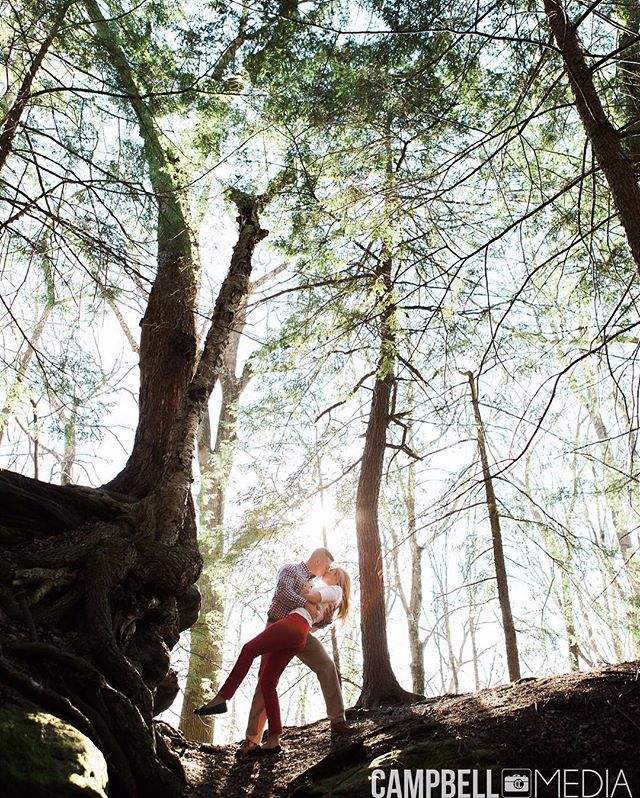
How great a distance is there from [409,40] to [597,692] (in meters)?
4.62

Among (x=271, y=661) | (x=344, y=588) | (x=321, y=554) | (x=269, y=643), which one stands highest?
(x=321, y=554)

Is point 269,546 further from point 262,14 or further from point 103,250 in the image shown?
point 262,14

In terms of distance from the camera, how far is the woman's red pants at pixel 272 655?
4.04m

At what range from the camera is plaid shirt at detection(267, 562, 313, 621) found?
13.9 ft

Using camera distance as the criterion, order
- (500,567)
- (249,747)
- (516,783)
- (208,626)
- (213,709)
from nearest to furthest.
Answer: (516,783) → (213,709) → (249,747) → (500,567) → (208,626)

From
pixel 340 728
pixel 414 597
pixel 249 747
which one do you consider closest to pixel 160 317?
pixel 249 747

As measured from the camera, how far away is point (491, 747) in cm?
318

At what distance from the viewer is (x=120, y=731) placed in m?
2.88

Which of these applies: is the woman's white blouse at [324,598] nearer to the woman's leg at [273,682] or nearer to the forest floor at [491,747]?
the woman's leg at [273,682]

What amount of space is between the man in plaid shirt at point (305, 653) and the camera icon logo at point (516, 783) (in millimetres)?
1672

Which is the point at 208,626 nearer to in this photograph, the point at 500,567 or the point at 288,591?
the point at 500,567

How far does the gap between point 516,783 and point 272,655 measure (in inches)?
68.7

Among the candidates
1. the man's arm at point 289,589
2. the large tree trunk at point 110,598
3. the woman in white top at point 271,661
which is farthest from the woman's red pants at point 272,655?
the large tree trunk at point 110,598

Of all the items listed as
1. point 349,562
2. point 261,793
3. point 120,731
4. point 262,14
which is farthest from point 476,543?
point 262,14
